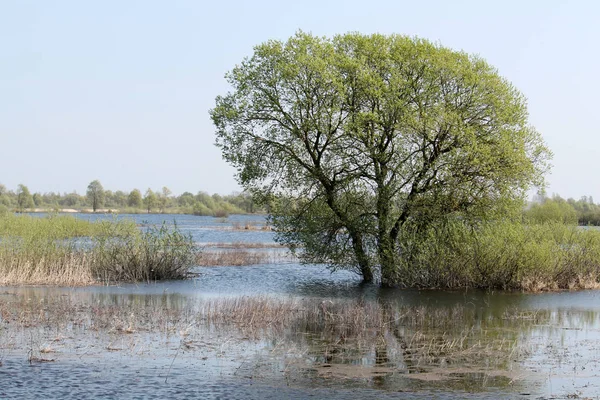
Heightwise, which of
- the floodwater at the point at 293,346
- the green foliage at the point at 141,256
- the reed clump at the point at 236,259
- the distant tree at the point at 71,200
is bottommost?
the floodwater at the point at 293,346

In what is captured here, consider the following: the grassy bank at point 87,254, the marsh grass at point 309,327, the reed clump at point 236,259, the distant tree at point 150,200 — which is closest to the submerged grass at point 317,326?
the marsh grass at point 309,327

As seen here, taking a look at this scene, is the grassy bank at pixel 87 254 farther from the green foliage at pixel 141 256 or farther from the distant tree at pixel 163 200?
the distant tree at pixel 163 200

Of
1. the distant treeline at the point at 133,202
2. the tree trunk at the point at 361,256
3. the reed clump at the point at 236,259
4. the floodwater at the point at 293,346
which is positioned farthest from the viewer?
the distant treeline at the point at 133,202

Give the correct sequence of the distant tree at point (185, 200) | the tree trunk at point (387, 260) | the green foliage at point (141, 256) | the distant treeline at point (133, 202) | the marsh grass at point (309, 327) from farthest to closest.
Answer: the distant tree at point (185, 200), the distant treeline at point (133, 202), the green foliage at point (141, 256), the tree trunk at point (387, 260), the marsh grass at point (309, 327)

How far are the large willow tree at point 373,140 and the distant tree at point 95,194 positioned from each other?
137 meters

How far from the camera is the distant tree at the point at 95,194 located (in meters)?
164

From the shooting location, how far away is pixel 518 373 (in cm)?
1335

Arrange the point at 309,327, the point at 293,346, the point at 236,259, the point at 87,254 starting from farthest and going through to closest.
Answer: the point at 236,259 → the point at 87,254 → the point at 309,327 → the point at 293,346

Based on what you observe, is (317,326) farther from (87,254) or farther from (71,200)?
(71,200)

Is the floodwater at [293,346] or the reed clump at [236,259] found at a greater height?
the reed clump at [236,259]

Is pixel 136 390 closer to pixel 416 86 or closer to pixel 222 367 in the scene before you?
pixel 222 367

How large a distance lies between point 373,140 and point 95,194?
144811 mm

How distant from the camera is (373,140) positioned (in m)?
28.7

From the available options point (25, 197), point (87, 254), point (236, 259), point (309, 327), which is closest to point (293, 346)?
point (309, 327)
